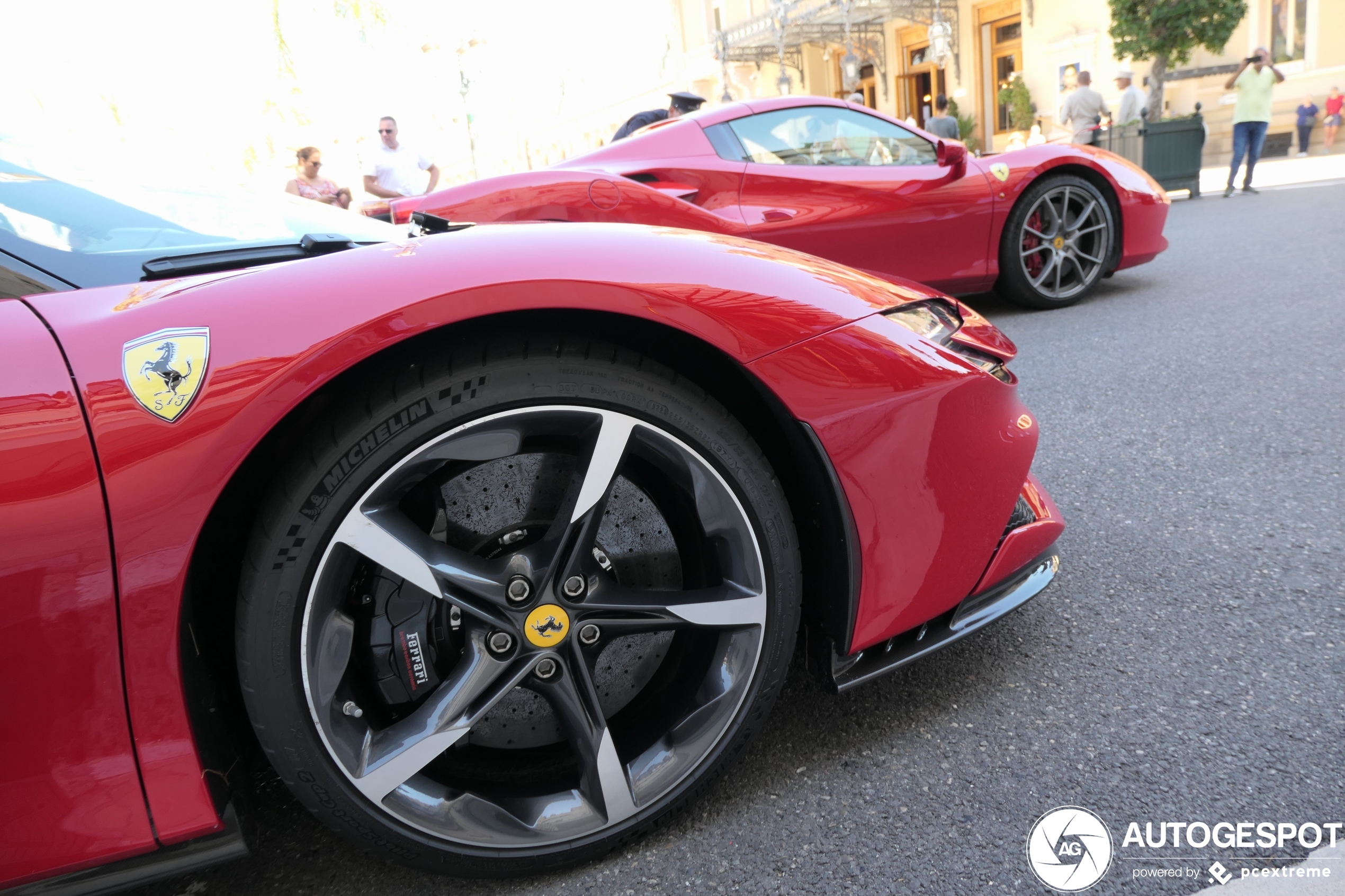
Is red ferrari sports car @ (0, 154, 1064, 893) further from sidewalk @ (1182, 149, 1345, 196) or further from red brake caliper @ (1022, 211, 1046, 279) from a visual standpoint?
sidewalk @ (1182, 149, 1345, 196)

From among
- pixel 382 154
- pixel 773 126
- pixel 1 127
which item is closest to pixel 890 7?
pixel 382 154

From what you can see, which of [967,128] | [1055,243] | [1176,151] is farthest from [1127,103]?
[967,128]

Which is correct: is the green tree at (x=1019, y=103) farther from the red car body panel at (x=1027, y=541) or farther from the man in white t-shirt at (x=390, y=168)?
the red car body panel at (x=1027, y=541)

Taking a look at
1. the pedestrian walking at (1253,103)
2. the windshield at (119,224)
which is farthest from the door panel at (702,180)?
the pedestrian walking at (1253,103)

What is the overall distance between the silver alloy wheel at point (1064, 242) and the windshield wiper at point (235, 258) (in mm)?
4407

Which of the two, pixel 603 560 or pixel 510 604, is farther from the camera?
pixel 603 560

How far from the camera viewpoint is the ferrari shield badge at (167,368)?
3.50 feet

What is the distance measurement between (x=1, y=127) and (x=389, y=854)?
1.47 metres

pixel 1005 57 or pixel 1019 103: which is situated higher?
pixel 1005 57

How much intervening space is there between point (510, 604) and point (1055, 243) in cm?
475

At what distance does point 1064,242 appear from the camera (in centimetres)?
507

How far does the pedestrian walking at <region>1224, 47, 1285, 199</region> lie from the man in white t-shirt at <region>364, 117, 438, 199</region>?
9.41 meters

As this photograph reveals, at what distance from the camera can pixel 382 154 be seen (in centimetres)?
781

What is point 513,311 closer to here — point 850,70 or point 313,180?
point 313,180
